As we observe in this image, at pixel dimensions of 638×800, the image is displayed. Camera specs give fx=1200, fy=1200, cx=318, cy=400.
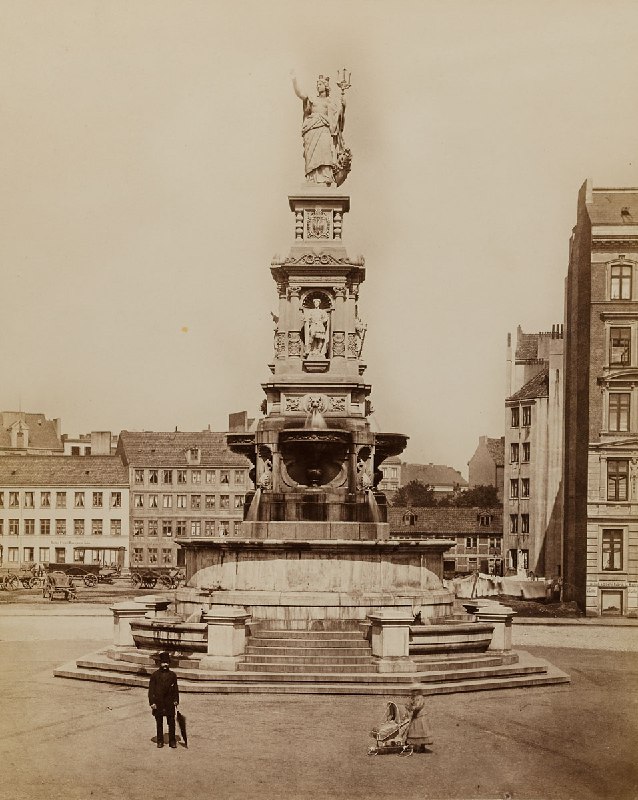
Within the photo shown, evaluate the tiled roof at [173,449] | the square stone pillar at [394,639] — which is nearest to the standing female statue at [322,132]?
the square stone pillar at [394,639]

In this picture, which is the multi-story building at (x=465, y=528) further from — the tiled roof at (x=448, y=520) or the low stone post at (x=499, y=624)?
the low stone post at (x=499, y=624)

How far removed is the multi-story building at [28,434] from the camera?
4478 inches

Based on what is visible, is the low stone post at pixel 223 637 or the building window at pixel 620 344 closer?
the low stone post at pixel 223 637

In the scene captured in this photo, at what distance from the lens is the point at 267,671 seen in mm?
23188

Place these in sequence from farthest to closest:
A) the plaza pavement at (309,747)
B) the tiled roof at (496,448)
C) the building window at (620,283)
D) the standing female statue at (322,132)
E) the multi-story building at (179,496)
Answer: the tiled roof at (496,448) → the multi-story building at (179,496) → the building window at (620,283) → the standing female statue at (322,132) → the plaza pavement at (309,747)

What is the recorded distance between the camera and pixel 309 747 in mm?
17656

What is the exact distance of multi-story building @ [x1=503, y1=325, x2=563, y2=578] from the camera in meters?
75.2

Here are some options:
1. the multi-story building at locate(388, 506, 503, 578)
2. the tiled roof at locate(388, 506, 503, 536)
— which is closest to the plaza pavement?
the tiled roof at locate(388, 506, 503, 536)

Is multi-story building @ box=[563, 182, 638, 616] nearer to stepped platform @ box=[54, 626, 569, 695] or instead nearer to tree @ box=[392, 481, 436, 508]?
stepped platform @ box=[54, 626, 569, 695]

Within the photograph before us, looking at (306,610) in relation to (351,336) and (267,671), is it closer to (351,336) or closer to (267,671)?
(267,671)

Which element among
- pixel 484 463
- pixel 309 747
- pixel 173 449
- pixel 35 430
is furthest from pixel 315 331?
pixel 484 463

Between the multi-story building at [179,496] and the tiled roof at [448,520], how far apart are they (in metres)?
15.6

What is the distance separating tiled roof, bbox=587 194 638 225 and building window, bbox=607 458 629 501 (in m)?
10.6

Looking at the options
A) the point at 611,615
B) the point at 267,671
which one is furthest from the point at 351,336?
the point at 611,615
